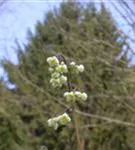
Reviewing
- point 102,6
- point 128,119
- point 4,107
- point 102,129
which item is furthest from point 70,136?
point 102,6

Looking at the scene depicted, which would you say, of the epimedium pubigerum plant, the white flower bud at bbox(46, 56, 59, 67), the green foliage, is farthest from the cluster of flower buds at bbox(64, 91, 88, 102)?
the green foliage

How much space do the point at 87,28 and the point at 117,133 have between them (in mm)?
2115

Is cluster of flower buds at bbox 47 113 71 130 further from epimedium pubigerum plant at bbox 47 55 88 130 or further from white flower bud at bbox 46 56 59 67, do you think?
white flower bud at bbox 46 56 59 67

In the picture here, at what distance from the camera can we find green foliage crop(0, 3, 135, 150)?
7.30 metres

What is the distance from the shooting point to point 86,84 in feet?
26.0

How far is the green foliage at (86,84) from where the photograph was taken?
7.30m

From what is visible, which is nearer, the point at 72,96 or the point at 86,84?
the point at 72,96

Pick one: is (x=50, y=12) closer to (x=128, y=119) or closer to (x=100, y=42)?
(x=100, y=42)

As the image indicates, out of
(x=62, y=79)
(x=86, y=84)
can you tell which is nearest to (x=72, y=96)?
(x=62, y=79)

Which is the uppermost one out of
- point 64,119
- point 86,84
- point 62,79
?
point 86,84

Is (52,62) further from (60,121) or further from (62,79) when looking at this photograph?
(60,121)

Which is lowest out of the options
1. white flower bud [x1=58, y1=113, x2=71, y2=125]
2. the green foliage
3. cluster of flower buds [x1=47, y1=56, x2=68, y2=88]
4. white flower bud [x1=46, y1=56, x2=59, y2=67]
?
white flower bud [x1=58, y1=113, x2=71, y2=125]

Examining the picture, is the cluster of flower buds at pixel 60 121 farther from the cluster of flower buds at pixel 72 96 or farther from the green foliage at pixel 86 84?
the green foliage at pixel 86 84

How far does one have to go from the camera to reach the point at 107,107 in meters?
7.88
